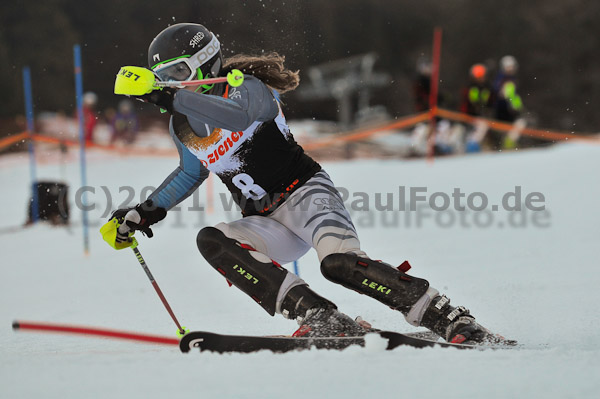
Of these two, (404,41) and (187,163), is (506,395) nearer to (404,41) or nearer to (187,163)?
(187,163)

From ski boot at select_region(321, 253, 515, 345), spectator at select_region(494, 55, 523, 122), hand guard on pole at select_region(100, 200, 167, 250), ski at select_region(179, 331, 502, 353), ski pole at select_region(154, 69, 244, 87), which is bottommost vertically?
ski at select_region(179, 331, 502, 353)

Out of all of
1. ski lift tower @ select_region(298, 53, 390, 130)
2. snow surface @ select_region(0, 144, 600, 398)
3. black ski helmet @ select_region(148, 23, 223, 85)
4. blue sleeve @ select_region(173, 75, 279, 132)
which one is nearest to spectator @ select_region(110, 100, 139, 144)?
snow surface @ select_region(0, 144, 600, 398)

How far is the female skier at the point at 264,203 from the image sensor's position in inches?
111

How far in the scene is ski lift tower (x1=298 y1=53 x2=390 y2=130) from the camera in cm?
2267

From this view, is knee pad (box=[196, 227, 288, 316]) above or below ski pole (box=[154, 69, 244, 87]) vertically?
below

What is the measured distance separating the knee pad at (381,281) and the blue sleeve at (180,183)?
93 cm

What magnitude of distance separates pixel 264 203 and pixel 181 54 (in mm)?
811

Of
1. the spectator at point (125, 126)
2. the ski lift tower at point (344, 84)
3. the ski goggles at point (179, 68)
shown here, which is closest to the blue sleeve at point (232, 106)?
the ski goggles at point (179, 68)

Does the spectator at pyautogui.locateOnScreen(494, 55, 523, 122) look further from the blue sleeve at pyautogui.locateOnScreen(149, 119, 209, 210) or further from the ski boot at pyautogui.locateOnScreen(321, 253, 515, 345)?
the ski boot at pyautogui.locateOnScreen(321, 253, 515, 345)

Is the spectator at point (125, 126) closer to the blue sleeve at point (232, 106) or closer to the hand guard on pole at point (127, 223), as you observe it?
the hand guard on pole at point (127, 223)

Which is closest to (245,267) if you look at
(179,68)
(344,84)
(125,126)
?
(179,68)

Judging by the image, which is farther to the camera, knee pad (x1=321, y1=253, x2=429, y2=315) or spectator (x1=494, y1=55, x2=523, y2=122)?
→ spectator (x1=494, y1=55, x2=523, y2=122)

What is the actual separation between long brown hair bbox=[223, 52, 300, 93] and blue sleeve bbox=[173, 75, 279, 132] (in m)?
0.21

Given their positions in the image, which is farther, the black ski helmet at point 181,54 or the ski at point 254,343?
the black ski helmet at point 181,54
